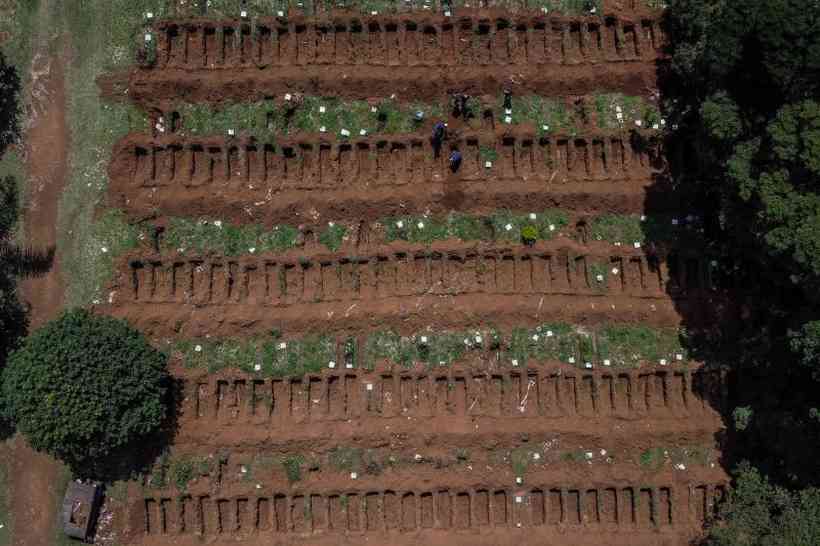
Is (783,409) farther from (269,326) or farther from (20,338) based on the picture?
(20,338)

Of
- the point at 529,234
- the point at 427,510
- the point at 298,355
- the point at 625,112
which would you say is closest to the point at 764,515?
the point at 427,510

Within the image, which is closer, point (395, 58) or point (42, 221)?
point (42, 221)

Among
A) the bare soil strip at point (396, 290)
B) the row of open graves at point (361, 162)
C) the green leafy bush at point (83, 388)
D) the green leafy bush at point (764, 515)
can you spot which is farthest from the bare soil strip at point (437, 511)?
the row of open graves at point (361, 162)

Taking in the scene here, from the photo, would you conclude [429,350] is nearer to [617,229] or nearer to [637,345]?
[637,345]

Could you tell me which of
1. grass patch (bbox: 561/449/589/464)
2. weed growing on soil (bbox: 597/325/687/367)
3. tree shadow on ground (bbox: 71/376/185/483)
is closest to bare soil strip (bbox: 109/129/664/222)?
weed growing on soil (bbox: 597/325/687/367)

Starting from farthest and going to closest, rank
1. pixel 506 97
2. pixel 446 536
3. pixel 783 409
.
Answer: pixel 506 97
pixel 446 536
pixel 783 409

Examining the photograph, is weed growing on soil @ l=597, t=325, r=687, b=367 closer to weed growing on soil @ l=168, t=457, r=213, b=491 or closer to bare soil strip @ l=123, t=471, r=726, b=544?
bare soil strip @ l=123, t=471, r=726, b=544

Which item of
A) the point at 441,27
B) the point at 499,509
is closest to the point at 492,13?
the point at 441,27
